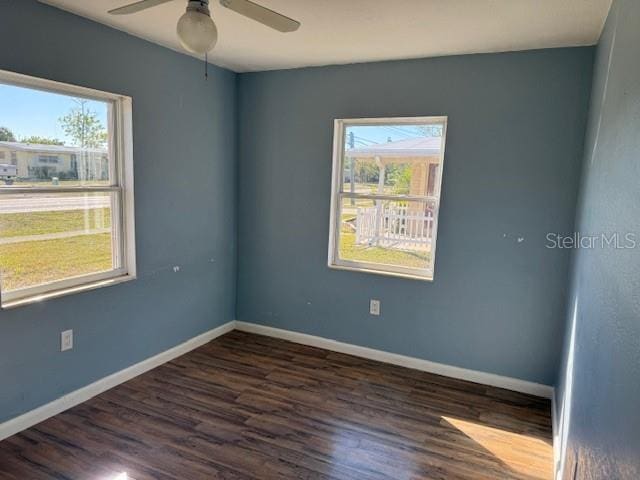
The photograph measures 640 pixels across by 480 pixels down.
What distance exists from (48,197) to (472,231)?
9.14ft

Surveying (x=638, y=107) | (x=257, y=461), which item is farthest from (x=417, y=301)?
(x=638, y=107)

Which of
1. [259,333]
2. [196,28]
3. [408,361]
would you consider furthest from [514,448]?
[196,28]

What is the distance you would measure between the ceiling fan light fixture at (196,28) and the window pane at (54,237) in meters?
1.45

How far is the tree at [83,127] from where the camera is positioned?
2.71 meters

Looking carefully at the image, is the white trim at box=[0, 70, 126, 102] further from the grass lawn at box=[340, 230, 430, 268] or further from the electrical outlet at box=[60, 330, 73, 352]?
the grass lawn at box=[340, 230, 430, 268]

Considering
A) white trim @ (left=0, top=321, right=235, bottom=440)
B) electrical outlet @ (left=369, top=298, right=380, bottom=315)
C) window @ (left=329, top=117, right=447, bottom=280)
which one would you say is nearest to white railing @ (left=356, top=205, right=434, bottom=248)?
window @ (left=329, top=117, right=447, bottom=280)

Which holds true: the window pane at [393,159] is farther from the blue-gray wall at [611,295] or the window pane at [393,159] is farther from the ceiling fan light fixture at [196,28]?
the ceiling fan light fixture at [196,28]

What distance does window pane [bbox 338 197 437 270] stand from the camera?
3.46 m

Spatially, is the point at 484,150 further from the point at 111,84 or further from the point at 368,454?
the point at 111,84

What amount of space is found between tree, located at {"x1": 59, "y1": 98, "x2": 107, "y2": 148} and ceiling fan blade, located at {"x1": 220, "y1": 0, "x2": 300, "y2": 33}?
147 cm

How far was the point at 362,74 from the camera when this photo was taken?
3438mm

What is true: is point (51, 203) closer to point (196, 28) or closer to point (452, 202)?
point (196, 28)

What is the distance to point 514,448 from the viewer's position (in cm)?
251

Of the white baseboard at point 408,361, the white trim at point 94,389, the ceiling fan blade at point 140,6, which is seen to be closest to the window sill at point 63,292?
the white trim at point 94,389
